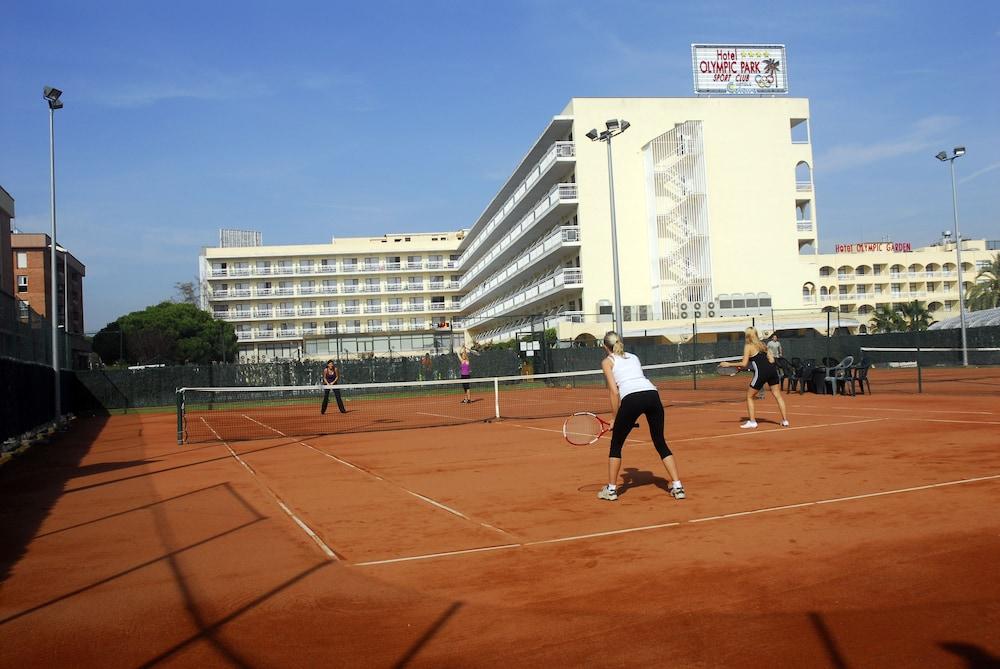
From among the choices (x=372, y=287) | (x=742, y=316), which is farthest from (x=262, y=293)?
(x=742, y=316)

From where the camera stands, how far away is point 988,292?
215 feet

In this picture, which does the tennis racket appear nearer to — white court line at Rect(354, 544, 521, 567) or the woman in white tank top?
the woman in white tank top

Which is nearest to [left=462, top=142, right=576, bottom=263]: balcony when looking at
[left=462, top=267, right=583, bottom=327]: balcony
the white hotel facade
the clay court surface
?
the white hotel facade

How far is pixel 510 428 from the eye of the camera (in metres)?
18.3

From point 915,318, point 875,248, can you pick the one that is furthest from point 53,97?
point 875,248

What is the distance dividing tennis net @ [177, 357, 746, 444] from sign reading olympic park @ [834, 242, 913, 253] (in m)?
55.3

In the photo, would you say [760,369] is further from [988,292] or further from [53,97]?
[988,292]

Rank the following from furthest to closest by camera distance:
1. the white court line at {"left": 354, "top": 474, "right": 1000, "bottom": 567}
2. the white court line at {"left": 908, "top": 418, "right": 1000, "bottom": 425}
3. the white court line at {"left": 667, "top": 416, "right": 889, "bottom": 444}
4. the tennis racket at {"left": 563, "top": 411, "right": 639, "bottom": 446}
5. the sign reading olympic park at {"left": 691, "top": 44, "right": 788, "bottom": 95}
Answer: the sign reading olympic park at {"left": 691, "top": 44, "right": 788, "bottom": 95} → the white court line at {"left": 667, "top": 416, "right": 889, "bottom": 444} → the white court line at {"left": 908, "top": 418, "right": 1000, "bottom": 425} → the tennis racket at {"left": 563, "top": 411, "right": 639, "bottom": 446} → the white court line at {"left": 354, "top": 474, "right": 1000, "bottom": 567}

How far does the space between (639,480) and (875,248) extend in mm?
87275

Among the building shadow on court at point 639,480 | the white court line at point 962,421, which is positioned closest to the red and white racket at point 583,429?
the building shadow on court at point 639,480

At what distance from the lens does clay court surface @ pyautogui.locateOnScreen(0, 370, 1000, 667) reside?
448 cm

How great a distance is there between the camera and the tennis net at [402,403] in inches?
813

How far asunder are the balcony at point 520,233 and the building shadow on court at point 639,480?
1726 inches

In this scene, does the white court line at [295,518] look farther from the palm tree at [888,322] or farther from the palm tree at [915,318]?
the palm tree at [888,322]
